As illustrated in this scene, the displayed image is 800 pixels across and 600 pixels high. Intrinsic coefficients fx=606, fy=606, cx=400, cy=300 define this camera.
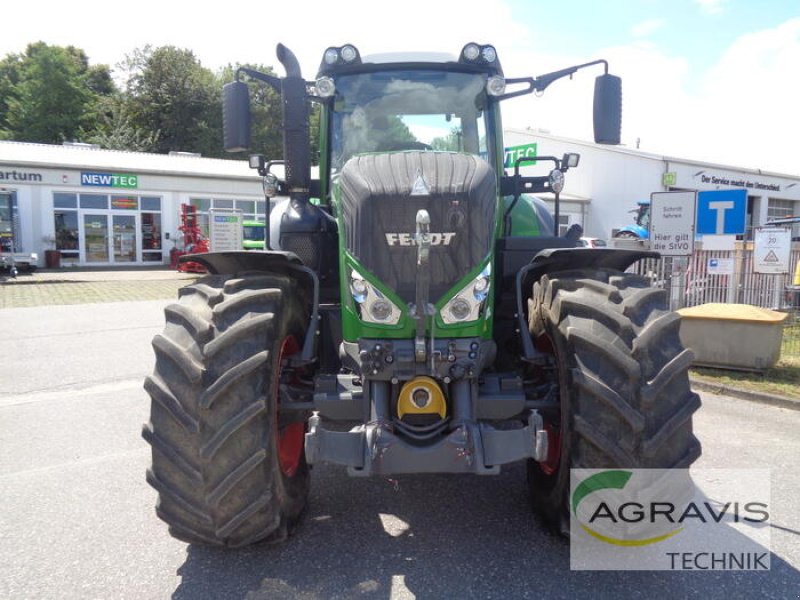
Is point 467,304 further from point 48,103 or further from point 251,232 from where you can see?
point 48,103

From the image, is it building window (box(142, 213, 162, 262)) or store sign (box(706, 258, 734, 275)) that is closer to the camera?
store sign (box(706, 258, 734, 275))

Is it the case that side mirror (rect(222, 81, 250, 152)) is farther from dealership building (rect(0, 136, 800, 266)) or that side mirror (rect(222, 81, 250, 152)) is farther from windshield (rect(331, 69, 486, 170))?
dealership building (rect(0, 136, 800, 266))

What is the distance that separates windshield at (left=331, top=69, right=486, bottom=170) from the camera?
4125mm

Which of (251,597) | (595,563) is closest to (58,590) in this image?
(251,597)

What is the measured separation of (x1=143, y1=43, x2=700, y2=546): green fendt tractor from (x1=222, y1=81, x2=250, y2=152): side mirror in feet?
1.89

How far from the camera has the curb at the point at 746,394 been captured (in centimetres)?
617

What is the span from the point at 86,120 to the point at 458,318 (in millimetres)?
49004

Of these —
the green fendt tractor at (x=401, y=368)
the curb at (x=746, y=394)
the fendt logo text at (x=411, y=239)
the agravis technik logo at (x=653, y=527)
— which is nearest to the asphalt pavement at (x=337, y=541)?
the agravis technik logo at (x=653, y=527)

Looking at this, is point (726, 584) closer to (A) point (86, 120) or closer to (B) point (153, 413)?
(B) point (153, 413)

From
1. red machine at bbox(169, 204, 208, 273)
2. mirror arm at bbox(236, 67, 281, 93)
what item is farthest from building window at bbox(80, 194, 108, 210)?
mirror arm at bbox(236, 67, 281, 93)

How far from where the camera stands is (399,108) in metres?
4.17

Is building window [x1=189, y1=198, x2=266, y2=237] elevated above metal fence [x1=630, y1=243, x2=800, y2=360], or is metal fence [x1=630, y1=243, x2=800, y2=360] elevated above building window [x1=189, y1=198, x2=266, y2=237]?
building window [x1=189, y1=198, x2=266, y2=237]

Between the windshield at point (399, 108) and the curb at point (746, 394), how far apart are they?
3909 mm

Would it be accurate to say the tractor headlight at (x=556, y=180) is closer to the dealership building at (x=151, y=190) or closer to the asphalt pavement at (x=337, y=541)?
the asphalt pavement at (x=337, y=541)
